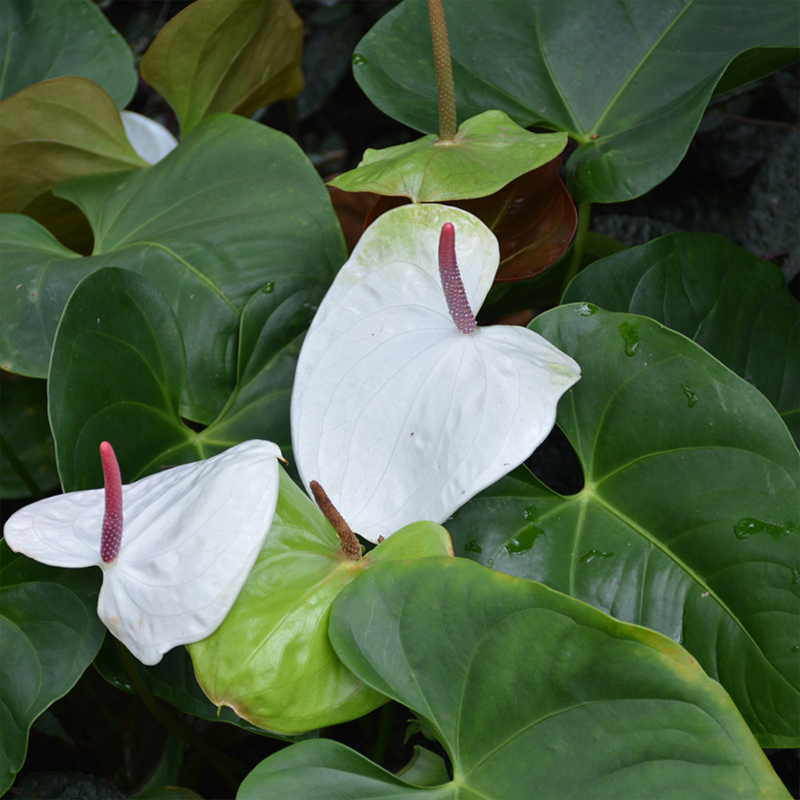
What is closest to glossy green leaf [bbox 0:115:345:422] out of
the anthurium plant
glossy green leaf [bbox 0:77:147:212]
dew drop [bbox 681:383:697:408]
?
the anthurium plant

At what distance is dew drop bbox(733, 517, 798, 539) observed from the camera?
0.48 meters

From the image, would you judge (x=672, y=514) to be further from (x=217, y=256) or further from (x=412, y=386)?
(x=217, y=256)

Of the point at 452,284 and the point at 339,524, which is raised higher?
the point at 452,284

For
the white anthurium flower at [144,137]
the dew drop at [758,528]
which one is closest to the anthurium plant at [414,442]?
the dew drop at [758,528]

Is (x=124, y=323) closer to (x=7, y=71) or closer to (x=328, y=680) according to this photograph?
(x=328, y=680)

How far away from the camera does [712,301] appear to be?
641mm

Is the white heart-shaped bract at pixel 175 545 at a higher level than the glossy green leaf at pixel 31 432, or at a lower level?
higher

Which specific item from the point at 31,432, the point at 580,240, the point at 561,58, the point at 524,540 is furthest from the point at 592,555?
the point at 31,432

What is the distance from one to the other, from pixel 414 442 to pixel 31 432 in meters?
0.58

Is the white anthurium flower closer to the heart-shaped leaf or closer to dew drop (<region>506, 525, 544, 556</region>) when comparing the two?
the heart-shaped leaf

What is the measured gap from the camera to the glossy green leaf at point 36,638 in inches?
19.9

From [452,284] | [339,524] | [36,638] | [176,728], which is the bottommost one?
[176,728]

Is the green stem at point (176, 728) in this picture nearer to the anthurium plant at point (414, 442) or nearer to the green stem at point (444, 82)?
the anthurium plant at point (414, 442)

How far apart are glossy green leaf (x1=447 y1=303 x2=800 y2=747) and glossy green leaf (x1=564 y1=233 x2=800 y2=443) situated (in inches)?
3.7
